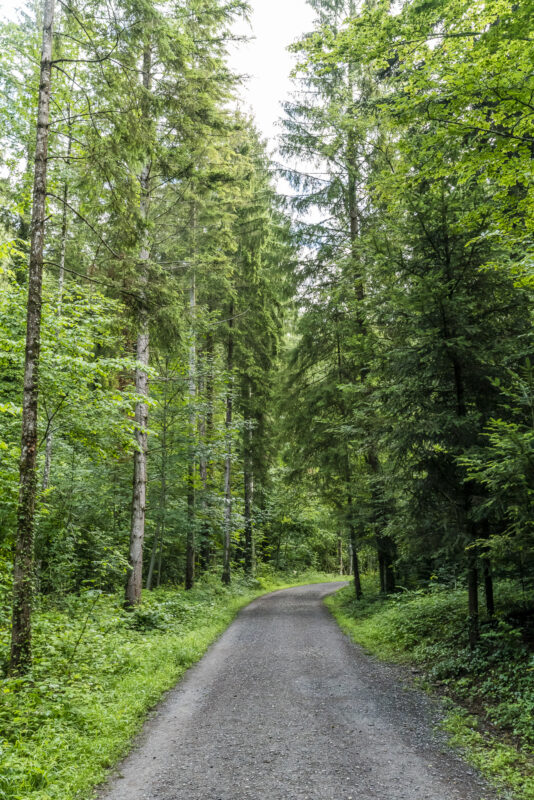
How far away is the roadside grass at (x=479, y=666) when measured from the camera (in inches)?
166

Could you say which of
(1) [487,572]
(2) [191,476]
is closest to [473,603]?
(1) [487,572]

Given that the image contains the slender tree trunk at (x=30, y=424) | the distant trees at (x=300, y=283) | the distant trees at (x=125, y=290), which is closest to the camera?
the slender tree trunk at (x=30, y=424)

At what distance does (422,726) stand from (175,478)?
10.9 metres

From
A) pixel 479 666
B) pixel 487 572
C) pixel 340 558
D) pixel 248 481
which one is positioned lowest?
pixel 340 558

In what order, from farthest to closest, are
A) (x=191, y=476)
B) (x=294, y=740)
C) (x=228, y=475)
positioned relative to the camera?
(x=228, y=475)
(x=191, y=476)
(x=294, y=740)

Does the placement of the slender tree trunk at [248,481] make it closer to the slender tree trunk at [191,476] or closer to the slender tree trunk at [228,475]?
the slender tree trunk at [228,475]

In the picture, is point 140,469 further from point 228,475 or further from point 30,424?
point 228,475

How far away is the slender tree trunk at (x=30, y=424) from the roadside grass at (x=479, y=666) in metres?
5.09

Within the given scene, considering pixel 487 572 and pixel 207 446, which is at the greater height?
pixel 207 446

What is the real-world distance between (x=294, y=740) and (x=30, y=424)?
15.8ft

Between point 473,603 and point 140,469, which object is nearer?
point 473,603

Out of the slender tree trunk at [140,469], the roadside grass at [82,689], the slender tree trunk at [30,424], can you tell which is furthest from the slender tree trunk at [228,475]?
the slender tree trunk at [30,424]

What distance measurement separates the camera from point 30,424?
5.58m

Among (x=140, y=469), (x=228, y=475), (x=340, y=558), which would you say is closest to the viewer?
(x=140, y=469)
